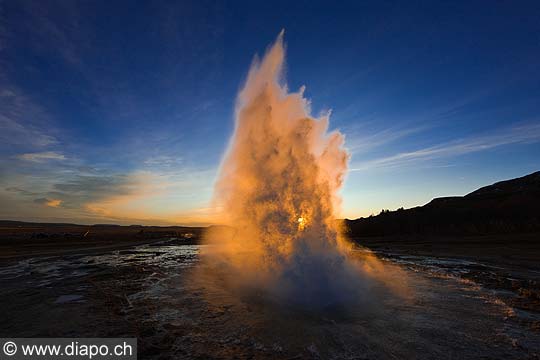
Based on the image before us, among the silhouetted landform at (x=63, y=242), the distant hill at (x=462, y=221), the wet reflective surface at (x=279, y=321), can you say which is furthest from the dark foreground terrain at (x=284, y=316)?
the distant hill at (x=462, y=221)

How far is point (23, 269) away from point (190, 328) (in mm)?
19187

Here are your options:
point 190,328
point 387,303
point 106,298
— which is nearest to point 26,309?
point 106,298

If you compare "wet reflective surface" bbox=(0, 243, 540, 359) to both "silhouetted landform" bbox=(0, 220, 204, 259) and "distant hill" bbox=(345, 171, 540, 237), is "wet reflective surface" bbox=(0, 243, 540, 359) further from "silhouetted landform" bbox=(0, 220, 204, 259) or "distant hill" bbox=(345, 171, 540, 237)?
"distant hill" bbox=(345, 171, 540, 237)

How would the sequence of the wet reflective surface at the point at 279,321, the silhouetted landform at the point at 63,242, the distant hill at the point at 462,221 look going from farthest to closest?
1. the distant hill at the point at 462,221
2. the silhouetted landform at the point at 63,242
3. the wet reflective surface at the point at 279,321

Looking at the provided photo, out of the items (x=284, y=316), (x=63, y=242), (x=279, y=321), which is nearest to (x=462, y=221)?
(x=284, y=316)

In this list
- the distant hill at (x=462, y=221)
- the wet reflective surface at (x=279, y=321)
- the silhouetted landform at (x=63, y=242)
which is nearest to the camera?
the wet reflective surface at (x=279, y=321)

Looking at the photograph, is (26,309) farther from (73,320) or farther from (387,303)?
(387,303)

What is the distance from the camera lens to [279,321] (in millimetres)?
9203

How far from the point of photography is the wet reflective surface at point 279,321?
23.1ft

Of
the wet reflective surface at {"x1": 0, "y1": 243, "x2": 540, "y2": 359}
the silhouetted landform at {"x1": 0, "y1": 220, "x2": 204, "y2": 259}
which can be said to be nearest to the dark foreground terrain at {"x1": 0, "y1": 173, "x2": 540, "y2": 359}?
the wet reflective surface at {"x1": 0, "y1": 243, "x2": 540, "y2": 359}

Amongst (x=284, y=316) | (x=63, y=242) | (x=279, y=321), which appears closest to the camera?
(x=279, y=321)

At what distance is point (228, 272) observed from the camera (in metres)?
19.8

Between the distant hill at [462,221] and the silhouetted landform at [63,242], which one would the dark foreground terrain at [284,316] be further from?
the distant hill at [462,221]

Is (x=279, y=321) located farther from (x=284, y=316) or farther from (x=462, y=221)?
(x=462, y=221)
